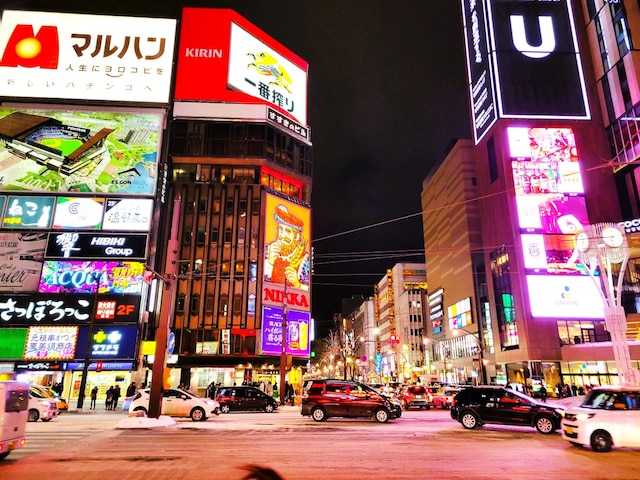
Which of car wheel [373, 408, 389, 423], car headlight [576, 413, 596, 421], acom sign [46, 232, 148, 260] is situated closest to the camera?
car headlight [576, 413, 596, 421]

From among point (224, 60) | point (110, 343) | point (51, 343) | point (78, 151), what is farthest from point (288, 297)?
point (224, 60)

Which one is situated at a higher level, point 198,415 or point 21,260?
point 21,260

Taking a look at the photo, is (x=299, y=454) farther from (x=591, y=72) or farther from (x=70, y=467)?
(x=591, y=72)

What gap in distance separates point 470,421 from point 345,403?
5335 mm

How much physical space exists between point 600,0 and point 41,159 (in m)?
69.2

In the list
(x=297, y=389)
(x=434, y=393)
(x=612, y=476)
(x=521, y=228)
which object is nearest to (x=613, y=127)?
(x=521, y=228)

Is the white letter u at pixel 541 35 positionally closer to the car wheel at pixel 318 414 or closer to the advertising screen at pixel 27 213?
the car wheel at pixel 318 414

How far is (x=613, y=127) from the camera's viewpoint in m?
57.0

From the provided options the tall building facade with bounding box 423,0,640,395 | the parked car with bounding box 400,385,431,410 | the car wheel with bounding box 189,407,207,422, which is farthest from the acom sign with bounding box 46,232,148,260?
the tall building facade with bounding box 423,0,640,395

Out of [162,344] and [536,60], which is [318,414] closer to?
[162,344]

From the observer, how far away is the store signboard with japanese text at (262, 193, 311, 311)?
52000 millimetres

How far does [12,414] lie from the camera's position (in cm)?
963

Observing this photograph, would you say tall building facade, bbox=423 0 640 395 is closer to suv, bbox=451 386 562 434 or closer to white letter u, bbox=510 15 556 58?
white letter u, bbox=510 15 556 58

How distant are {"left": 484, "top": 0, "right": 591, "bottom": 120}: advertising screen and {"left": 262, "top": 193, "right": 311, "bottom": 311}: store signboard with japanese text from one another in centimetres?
2994
